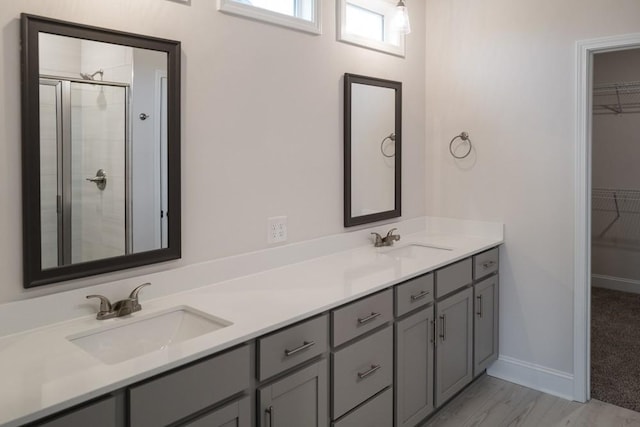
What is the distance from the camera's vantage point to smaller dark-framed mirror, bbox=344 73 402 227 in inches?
112

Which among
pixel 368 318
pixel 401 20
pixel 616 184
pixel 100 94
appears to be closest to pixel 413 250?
pixel 368 318

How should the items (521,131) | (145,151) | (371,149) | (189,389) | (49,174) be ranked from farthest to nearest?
1. (521,131)
2. (371,149)
3. (145,151)
4. (49,174)
5. (189,389)

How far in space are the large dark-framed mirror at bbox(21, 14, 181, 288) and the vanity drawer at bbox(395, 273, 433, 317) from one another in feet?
3.26

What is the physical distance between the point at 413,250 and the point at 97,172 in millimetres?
1893

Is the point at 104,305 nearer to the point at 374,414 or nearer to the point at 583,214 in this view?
the point at 374,414

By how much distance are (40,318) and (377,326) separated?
126 cm

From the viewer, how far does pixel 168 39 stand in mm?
1975

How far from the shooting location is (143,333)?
70.2 inches

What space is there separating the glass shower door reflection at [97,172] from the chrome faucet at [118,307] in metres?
0.15

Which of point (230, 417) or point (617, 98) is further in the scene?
point (617, 98)

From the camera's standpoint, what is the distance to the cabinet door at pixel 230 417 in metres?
1.48

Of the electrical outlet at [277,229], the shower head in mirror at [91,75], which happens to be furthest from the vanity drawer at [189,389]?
the shower head in mirror at [91,75]

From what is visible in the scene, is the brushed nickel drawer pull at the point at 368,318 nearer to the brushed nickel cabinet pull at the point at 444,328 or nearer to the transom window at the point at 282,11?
the brushed nickel cabinet pull at the point at 444,328

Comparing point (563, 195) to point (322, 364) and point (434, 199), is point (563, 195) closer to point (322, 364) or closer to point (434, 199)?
point (434, 199)
